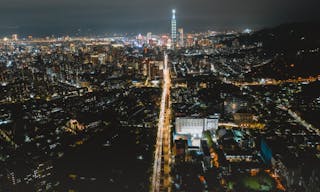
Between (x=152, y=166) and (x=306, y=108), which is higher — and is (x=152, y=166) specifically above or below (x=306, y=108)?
below

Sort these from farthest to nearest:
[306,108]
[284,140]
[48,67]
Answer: [48,67] < [306,108] < [284,140]

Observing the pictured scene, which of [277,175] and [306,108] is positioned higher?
[306,108]

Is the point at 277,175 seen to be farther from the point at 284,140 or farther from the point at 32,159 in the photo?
the point at 32,159

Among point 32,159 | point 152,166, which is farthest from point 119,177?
point 32,159

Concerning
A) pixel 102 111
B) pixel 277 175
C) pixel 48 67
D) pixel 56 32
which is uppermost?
pixel 56 32

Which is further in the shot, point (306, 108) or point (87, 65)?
point (87, 65)

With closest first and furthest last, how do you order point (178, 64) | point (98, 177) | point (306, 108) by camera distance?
point (98, 177)
point (306, 108)
point (178, 64)

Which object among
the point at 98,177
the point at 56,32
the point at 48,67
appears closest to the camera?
the point at 98,177

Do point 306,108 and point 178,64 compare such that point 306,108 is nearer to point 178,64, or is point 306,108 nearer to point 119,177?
point 119,177

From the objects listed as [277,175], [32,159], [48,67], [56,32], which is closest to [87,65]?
[48,67]
